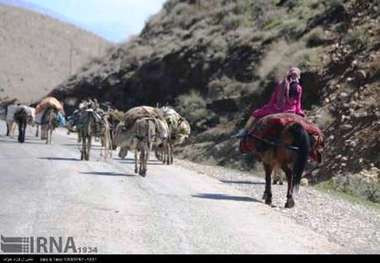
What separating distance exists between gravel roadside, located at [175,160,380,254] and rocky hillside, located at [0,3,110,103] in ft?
332

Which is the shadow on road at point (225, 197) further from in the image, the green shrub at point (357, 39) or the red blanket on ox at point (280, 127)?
the green shrub at point (357, 39)

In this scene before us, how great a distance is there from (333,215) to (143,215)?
4.49m

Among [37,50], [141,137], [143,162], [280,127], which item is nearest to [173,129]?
[141,137]

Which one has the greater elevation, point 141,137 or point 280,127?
point 280,127

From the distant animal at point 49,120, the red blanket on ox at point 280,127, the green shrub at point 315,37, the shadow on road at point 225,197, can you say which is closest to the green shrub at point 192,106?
the green shrub at point 315,37

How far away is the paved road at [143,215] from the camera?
12.1 metres

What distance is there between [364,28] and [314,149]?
20.4 meters

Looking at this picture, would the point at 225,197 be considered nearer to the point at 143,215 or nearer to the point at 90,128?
the point at 143,215

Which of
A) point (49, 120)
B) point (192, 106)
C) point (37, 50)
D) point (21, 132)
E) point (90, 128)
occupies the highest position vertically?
point (37, 50)

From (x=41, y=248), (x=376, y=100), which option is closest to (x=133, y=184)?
(x=41, y=248)

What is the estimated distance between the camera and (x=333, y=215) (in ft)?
56.2

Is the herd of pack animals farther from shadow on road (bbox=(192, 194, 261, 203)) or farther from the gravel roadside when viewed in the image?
the gravel roadside

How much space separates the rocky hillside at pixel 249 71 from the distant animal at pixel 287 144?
16.3 feet

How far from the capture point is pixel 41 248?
10.8 meters
